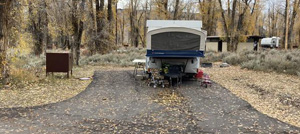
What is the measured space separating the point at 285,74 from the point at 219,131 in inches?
364

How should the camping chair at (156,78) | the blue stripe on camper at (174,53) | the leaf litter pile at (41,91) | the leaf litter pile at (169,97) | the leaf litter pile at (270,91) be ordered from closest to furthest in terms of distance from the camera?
the leaf litter pile at (270,91)
the leaf litter pile at (41,91)
the leaf litter pile at (169,97)
the blue stripe on camper at (174,53)
the camping chair at (156,78)

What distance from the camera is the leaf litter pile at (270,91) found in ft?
22.5

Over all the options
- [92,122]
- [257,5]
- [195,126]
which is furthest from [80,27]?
[257,5]

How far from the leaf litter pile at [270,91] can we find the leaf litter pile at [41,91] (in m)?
5.87

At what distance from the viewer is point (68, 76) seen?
454 inches

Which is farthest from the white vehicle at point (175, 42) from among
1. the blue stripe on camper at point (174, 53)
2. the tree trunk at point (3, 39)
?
the tree trunk at point (3, 39)

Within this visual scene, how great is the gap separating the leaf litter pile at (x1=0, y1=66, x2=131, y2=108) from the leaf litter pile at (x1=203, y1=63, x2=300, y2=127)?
587 cm

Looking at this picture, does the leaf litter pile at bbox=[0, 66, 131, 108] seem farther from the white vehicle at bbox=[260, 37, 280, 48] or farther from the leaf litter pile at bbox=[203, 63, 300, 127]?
the white vehicle at bbox=[260, 37, 280, 48]

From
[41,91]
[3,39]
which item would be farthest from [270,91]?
[3,39]

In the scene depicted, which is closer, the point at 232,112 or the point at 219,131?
the point at 219,131

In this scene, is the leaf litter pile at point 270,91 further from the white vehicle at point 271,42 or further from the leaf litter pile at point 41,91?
the white vehicle at point 271,42

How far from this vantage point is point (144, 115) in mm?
6402

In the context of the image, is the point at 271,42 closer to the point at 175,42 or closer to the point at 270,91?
the point at 270,91

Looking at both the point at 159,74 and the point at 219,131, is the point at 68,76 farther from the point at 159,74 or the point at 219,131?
the point at 219,131
